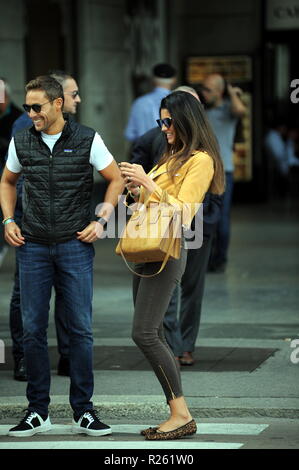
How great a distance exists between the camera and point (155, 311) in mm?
6211

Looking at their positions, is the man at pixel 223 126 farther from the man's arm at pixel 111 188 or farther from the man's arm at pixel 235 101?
the man's arm at pixel 111 188

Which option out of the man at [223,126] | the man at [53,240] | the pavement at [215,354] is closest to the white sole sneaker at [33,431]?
the man at [53,240]

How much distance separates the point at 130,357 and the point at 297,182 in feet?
72.0

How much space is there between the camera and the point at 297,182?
2981 centimetres

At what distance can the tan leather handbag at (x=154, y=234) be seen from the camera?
19.7ft

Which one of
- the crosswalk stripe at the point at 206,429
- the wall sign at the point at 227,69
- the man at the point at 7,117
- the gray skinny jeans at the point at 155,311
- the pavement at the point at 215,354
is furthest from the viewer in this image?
the wall sign at the point at 227,69

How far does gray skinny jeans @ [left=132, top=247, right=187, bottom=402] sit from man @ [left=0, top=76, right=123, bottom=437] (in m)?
0.38

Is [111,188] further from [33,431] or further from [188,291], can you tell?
[188,291]

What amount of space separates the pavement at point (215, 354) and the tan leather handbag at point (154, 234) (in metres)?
1.31

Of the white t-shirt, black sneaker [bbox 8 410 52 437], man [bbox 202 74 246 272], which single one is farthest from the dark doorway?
black sneaker [bbox 8 410 52 437]

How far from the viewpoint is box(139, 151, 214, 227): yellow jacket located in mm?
6090

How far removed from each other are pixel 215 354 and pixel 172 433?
2181 mm

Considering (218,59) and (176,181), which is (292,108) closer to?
(218,59)

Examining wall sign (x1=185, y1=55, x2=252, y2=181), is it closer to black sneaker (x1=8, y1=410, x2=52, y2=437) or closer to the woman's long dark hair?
the woman's long dark hair
